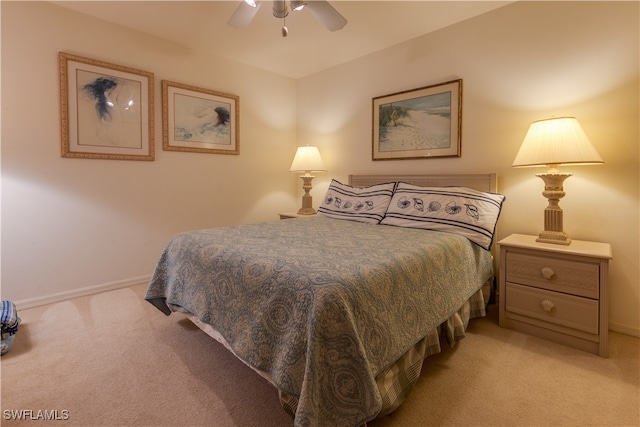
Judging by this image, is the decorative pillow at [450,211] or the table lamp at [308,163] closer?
the decorative pillow at [450,211]

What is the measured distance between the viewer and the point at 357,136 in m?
3.49

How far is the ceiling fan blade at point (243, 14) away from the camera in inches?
76.5

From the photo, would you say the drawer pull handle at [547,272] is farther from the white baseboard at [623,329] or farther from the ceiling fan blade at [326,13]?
the ceiling fan blade at [326,13]

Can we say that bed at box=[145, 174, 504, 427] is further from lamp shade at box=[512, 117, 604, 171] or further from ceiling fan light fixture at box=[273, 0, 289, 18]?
ceiling fan light fixture at box=[273, 0, 289, 18]

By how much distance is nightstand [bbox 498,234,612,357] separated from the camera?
1728mm

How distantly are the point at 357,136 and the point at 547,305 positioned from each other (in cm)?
237

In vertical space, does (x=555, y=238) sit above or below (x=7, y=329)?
above

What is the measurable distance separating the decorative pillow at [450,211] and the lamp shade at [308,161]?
1.19 m

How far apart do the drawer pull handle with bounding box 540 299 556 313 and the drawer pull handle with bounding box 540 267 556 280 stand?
0.47 ft

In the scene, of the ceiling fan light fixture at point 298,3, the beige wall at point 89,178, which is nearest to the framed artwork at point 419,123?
the ceiling fan light fixture at point 298,3

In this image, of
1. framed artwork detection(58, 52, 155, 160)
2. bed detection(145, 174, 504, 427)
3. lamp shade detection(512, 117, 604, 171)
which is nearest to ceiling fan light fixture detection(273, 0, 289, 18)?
bed detection(145, 174, 504, 427)

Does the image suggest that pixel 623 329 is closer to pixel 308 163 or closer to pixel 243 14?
pixel 308 163

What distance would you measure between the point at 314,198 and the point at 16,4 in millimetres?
3080

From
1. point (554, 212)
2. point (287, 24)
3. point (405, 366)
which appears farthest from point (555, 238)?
point (287, 24)
